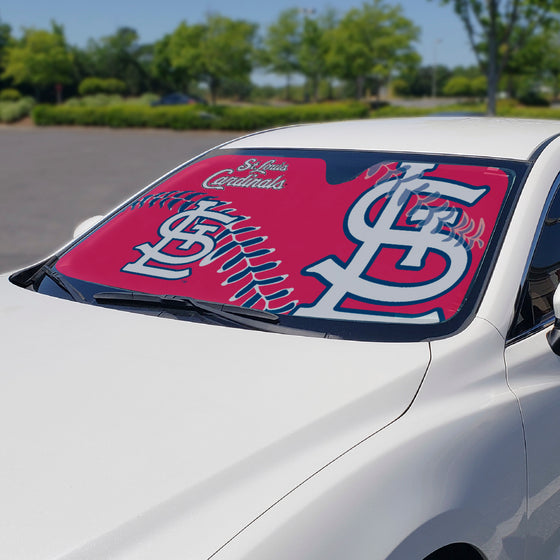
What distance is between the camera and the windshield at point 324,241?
2195mm

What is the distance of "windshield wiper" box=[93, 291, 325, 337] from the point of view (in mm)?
2172

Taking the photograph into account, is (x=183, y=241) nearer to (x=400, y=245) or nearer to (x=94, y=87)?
(x=400, y=245)

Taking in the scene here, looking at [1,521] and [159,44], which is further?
[159,44]

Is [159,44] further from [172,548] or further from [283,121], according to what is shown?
[172,548]

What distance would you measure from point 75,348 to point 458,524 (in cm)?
112

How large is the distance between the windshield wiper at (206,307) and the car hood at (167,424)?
68 mm

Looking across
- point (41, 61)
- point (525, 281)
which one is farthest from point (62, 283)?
point (41, 61)

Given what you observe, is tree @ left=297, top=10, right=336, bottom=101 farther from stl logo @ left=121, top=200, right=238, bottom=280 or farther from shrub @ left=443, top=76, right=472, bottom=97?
stl logo @ left=121, top=200, right=238, bottom=280

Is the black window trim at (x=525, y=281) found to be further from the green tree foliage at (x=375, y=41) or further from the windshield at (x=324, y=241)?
the green tree foliage at (x=375, y=41)

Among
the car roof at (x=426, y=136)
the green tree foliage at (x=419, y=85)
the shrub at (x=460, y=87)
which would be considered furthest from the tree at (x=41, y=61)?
the car roof at (x=426, y=136)

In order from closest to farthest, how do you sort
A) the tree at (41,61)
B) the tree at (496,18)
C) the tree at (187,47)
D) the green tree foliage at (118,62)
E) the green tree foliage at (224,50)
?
the tree at (496,18) < the green tree foliage at (224,50) < the tree at (187,47) < the tree at (41,61) < the green tree foliage at (118,62)

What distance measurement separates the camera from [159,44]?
7156 centimetres

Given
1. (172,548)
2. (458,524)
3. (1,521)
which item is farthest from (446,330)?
(1,521)

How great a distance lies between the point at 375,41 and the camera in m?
50.1
